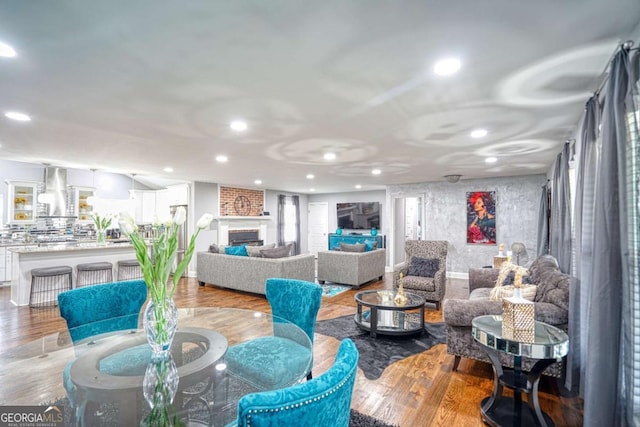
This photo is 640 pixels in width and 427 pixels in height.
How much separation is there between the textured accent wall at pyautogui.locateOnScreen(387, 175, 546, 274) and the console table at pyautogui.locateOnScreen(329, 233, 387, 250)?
5.87ft

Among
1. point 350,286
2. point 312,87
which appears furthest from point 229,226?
point 312,87

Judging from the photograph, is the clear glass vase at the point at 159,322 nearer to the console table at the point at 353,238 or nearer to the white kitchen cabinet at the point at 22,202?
the white kitchen cabinet at the point at 22,202

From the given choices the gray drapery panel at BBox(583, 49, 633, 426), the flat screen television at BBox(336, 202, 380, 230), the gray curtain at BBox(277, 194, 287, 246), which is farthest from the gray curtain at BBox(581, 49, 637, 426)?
the gray curtain at BBox(277, 194, 287, 246)

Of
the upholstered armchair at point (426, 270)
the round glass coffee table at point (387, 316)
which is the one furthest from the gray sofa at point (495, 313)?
the upholstered armchair at point (426, 270)

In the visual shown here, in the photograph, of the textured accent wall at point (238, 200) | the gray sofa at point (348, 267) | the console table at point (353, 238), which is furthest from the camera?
the console table at point (353, 238)

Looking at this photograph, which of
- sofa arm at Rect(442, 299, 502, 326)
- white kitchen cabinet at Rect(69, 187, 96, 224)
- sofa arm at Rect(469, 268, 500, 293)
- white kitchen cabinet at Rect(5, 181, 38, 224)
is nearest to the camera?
sofa arm at Rect(442, 299, 502, 326)

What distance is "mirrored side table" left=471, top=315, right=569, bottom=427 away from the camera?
6.00 ft

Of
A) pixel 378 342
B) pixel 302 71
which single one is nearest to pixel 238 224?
pixel 378 342

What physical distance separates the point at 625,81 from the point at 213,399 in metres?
2.55

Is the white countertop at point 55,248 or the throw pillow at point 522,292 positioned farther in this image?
the white countertop at point 55,248

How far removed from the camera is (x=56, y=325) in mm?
3859

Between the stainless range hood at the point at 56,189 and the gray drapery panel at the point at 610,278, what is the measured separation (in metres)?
8.53

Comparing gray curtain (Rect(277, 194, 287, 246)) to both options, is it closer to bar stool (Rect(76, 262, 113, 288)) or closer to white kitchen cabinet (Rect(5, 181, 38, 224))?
bar stool (Rect(76, 262, 113, 288))

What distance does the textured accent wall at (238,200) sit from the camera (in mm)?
8047
